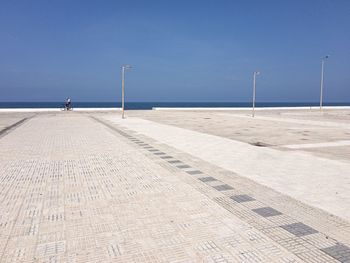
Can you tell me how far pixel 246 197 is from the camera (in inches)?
233

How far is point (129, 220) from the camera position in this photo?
4.76m

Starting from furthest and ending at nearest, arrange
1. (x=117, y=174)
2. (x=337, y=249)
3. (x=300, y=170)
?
(x=300, y=170), (x=117, y=174), (x=337, y=249)

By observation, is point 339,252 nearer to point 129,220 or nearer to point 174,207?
point 174,207

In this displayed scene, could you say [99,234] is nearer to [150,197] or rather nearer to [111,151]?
[150,197]

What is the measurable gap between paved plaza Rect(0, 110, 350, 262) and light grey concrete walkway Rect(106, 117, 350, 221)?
0.03m

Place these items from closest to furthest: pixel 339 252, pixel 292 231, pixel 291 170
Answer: pixel 339 252 < pixel 292 231 < pixel 291 170

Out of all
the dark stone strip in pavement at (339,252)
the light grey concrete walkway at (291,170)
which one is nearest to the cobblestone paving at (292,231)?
the dark stone strip in pavement at (339,252)

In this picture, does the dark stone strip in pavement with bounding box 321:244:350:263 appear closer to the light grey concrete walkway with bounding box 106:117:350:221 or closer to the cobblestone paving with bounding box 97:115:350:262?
the cobblestone paving with bounding box 97:115:350:262

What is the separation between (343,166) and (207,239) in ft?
20.5

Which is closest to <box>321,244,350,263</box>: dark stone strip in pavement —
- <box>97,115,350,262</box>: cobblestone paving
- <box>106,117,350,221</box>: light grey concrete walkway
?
<box>97,115,350,262</box>: cobblestone paving

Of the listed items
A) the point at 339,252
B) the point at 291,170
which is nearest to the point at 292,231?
the point at 339,252

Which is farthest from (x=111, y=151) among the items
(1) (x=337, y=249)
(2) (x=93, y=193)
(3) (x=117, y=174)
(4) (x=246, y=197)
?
(1) (x=337, y=249)

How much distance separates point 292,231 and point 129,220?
2.42m

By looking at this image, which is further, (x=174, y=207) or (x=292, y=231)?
(x=174, y=207)
